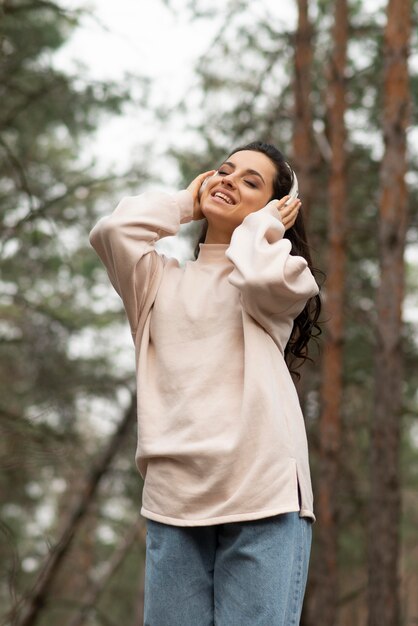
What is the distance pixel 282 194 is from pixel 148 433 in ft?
2.80

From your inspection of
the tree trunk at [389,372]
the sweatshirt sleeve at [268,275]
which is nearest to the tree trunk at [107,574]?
the tree trunk at [389,372]

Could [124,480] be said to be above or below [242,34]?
below

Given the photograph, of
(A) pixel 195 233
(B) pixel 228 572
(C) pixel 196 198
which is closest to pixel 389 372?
(A) pixel 195 233

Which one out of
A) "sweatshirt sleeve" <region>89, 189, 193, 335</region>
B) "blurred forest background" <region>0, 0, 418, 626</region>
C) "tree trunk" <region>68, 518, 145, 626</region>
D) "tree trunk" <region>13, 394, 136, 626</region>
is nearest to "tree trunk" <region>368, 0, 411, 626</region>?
"blurred forest background" <region>0, 0, 418, 626</region>

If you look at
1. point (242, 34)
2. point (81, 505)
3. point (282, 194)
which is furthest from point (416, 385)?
point (282, 194)

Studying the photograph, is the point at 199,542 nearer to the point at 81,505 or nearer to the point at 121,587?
the point at 81,505

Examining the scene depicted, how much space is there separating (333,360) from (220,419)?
379 inches

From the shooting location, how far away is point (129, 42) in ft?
17.5

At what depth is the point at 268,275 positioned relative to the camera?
260 centimetres

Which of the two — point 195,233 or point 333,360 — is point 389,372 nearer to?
point 195,233

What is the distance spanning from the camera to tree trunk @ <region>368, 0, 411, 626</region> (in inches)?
329

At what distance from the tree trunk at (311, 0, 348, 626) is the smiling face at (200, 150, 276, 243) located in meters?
8.62

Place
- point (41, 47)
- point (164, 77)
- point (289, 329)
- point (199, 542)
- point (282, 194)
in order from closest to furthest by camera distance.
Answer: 1. point (199, 542)
2. point (289, 329)
3. point (282, 194)
4. point (164, 77)
5. point (41, 47)

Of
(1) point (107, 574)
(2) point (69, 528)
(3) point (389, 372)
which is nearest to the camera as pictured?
(2) point (69, 528)
